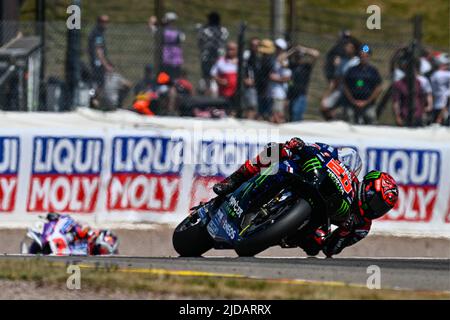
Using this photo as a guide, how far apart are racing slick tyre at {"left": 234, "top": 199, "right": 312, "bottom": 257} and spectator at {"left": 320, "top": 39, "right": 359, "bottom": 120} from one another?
578 centimetres

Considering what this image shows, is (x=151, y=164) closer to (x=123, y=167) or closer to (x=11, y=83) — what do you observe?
(x=123, y=167)

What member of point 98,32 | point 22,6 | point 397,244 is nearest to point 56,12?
point 22,6

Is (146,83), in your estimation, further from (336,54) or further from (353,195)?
(353,195)

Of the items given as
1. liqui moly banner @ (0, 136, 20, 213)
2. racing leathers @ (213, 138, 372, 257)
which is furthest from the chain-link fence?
racing leathers @ (213, 138, 372, 257)

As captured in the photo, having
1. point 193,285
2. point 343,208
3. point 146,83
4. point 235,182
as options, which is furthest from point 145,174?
point 193,285

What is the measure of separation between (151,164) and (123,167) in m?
0.31

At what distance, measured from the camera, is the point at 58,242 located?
12.5m

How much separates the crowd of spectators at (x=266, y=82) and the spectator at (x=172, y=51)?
0.01m

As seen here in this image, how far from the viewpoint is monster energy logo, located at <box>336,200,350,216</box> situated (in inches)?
418

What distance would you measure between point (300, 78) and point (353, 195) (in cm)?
551

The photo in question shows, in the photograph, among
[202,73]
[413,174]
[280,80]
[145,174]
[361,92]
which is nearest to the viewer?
[145,174]

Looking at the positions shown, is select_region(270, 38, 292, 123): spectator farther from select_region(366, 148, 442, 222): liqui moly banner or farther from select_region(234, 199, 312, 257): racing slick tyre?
select_region(234, 199, 312, 257): racing slick tyre

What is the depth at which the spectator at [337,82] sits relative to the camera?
15984 mm
